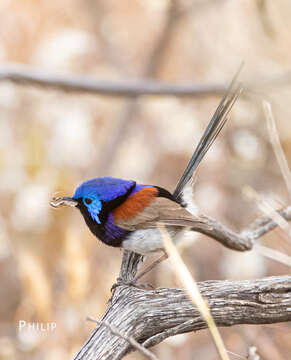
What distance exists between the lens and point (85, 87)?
4.52m

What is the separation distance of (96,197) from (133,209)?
19cm

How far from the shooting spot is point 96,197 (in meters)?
2.68

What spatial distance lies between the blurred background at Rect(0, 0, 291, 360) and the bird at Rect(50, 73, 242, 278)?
1465mm

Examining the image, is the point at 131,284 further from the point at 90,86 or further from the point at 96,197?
the point at 90,86

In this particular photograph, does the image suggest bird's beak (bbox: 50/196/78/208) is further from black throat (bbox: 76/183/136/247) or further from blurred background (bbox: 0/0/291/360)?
blurred background (bbox: 0/0/291/360)

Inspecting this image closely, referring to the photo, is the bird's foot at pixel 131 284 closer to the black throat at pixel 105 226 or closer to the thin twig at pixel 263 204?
the black throat at pixel 105 226

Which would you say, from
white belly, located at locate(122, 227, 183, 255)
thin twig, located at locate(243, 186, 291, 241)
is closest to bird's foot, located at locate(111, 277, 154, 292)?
white belly, located at locate(122, 227, 183, 255)

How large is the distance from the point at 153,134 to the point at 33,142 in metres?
2.08

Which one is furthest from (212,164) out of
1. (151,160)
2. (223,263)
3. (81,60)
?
(81,60)

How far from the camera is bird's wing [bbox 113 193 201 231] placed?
2.70 meters

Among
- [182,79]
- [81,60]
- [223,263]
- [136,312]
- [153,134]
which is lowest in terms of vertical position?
[136,312]

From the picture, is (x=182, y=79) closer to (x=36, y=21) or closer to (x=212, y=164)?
(x=212, y=164)

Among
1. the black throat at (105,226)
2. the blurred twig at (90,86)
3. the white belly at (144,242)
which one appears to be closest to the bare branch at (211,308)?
the white belly at (144,242)

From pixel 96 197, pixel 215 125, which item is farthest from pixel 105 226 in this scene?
pixel 215 125
